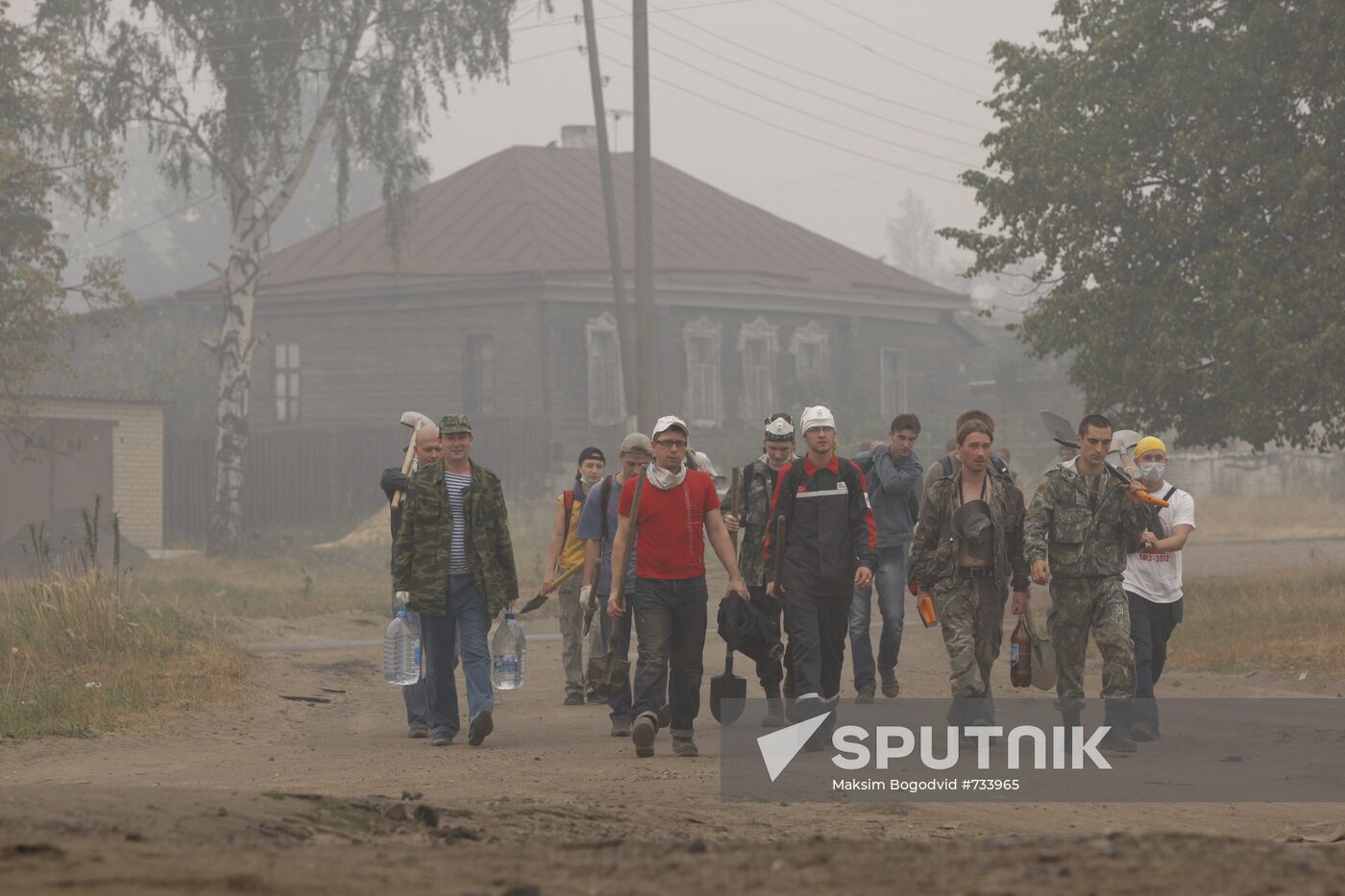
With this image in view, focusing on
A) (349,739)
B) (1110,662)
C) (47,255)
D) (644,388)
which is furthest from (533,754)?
(47,255)

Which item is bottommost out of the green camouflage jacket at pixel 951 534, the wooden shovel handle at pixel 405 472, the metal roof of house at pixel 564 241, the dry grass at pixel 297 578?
the dry grass at pixel 297 578

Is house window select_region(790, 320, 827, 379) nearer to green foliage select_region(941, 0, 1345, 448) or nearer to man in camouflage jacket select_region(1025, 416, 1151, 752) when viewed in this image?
green foliage select_region(941, 0, 1345, 448)

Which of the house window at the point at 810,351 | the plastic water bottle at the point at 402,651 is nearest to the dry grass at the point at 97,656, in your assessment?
the plastic water bottle at the point at 402,651

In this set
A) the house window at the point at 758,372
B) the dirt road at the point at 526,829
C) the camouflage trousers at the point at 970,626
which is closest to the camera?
the dirt road at the point at 526,829

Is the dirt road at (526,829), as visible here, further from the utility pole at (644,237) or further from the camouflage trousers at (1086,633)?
the utility pole at (644,237)

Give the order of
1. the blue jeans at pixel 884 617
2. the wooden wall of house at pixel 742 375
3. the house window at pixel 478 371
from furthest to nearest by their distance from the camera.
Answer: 1. the house window at pixel 478 371
2. the wooden wall of house at pixel 742 375
3. the blue jeans at pixel 884 617

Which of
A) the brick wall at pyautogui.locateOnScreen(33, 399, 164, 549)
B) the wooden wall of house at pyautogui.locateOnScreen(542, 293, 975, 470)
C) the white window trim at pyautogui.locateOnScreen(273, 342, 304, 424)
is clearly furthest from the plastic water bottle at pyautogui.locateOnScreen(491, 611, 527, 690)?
the white window trim at pyautogui.locateOnScreen(273, 342, 304, 424)

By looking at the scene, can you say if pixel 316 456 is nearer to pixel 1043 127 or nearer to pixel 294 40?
pixel 294 40

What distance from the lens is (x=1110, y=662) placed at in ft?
32.4

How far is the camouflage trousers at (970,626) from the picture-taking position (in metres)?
9.60

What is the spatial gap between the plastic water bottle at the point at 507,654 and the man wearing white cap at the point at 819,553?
5.76 ft

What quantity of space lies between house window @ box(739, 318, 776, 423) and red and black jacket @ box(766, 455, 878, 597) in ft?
112

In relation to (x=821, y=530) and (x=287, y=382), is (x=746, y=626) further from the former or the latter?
(x=287, y=382)

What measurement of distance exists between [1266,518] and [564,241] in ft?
55.9
